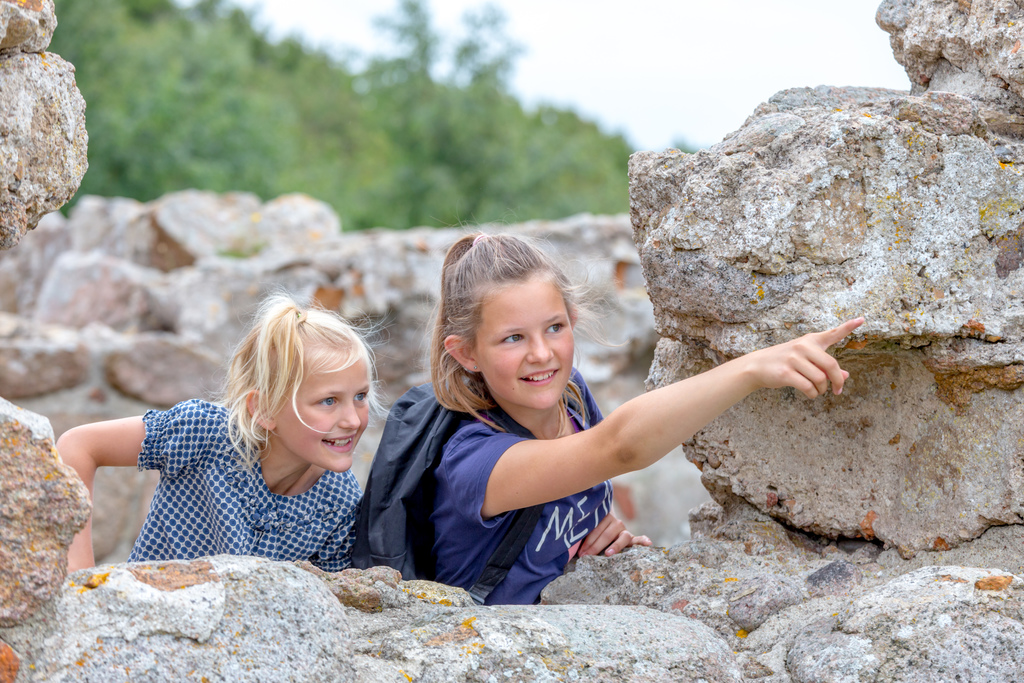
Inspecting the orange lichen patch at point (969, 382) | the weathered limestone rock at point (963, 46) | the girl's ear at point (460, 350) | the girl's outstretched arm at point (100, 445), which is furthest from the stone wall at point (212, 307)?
the orange lichen patch at point (969, 382)

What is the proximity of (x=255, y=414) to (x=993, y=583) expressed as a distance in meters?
1.60

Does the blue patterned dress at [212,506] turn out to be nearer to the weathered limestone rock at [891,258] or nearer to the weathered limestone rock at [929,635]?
the weathered limestone rock at [891,258]

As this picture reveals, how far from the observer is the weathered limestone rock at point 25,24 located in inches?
50.5

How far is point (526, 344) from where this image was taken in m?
1.96

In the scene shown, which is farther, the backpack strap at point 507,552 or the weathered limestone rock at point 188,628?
the backpack strap at point 507,552

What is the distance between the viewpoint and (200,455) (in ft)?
6.90

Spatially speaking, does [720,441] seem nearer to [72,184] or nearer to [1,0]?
[72,184]

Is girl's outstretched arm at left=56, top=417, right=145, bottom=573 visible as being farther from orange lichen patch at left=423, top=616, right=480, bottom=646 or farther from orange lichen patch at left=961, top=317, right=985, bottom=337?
orange lichen patch at left=961, top=317, right=985, bottom=337

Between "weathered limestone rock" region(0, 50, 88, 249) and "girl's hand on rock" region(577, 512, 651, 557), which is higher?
"weathered limestone rock" region(0, 50, 88, 249)

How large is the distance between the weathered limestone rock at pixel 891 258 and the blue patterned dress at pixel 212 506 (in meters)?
1.06

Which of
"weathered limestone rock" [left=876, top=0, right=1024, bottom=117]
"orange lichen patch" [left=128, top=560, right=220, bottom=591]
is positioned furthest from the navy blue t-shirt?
"weathered limestone rock" [left=876, top=0, right=1024, bottom=117]

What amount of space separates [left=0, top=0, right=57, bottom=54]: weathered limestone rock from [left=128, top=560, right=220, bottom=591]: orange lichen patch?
81 cm

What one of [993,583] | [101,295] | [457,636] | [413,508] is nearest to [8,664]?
[457,636]

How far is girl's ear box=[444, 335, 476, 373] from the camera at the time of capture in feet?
6.79
